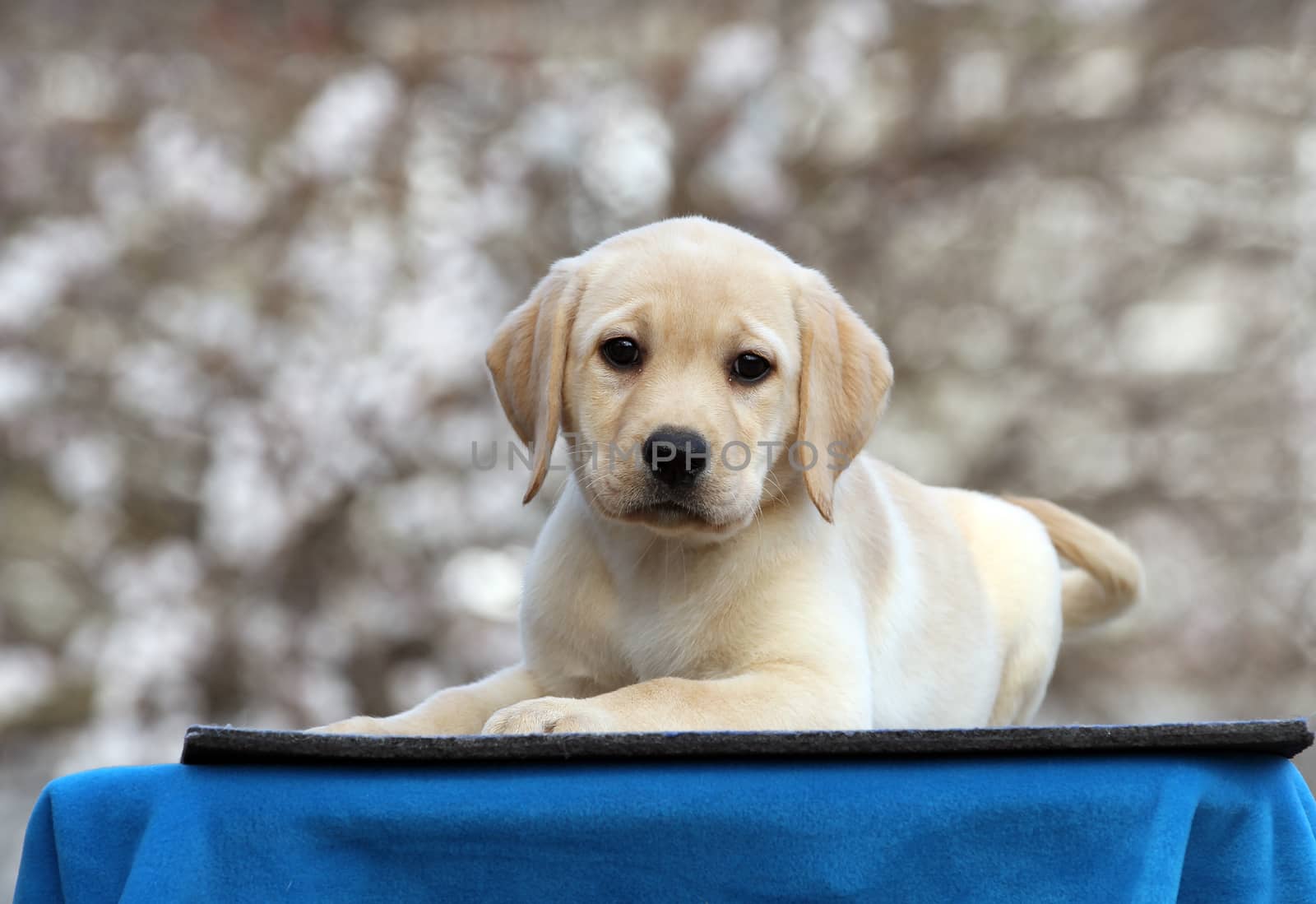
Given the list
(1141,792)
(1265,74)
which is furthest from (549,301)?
(1265,74)

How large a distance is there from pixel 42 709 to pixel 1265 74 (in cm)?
841

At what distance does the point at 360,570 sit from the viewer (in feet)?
23.5

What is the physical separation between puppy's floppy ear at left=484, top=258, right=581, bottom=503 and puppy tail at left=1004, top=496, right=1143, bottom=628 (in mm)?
1701

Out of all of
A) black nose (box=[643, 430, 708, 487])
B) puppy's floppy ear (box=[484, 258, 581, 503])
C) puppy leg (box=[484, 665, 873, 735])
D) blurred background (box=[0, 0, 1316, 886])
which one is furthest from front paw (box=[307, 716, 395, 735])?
blurred background (box=[0, 0, 1316, 886])

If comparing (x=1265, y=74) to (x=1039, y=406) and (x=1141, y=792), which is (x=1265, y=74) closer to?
(x=1039, y=406)

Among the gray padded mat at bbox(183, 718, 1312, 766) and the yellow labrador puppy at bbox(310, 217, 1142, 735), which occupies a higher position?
the yellow labrador puppy at bbox(310, 217, 1142, 735)

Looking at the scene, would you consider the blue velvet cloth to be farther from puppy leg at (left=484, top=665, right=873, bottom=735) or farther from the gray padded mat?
puppy leg at (left=484, top=665, right=873, bottom=735)

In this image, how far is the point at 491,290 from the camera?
294 inches

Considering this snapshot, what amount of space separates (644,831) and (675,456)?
76cm

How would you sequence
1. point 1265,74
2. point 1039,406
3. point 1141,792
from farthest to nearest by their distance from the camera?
point 1265,74, point 1039,406, point 1141,792

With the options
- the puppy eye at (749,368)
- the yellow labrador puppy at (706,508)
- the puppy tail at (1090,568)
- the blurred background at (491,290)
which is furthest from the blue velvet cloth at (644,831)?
the blurred background at (491,290)

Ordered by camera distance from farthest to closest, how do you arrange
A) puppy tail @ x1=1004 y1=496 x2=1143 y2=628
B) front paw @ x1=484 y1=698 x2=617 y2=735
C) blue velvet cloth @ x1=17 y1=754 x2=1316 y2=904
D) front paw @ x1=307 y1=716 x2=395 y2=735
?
puppy tail @ x1=1004 y1=496 x2=1143 y2=628 → front paw @ x1=307 y1=716 x2=395 y2=735 → front paw @ x1=484 y1=698 x2=617 y2=735 → blue velvet cloth @ x1=17 y1=754 x2=1316 y2=904

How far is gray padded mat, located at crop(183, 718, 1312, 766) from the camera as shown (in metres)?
1.94

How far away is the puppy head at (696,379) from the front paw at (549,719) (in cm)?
46
